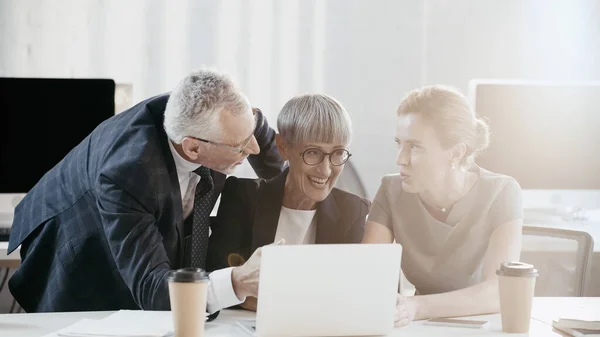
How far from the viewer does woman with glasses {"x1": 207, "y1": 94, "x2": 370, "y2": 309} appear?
2043mm

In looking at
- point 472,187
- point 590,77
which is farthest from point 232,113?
point 590,77

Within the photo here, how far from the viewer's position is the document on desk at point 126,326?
57.0 inches

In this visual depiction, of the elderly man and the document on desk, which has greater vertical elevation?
the elderly man

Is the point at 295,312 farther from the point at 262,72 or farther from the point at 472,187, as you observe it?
the point at 262,72

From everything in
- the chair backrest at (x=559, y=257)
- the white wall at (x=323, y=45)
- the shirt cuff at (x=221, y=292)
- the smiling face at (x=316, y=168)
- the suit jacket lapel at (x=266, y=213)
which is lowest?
the chair backrest at (x=559, y=257)

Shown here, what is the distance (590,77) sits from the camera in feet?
14.1

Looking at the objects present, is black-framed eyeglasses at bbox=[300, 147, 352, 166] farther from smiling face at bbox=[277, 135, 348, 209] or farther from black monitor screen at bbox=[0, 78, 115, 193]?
black monitor screen at bbox=[0, 78, 115, 193]

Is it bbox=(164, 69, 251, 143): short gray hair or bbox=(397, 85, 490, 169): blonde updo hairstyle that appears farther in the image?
bbox=(397, 85, 490, 169): blonde updo hairstyle

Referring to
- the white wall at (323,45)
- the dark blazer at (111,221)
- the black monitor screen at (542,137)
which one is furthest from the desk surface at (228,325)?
the white wall at (323,45)

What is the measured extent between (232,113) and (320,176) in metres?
0.29

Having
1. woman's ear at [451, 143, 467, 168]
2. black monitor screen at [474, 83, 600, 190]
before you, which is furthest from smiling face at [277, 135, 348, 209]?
black monitor screen at [474, 83, 600, 190]

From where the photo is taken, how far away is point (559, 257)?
2.38m

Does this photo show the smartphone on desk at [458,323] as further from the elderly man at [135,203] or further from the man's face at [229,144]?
the man's face at [229,144]

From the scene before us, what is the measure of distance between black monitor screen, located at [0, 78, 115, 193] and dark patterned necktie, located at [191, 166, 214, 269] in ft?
3.61
